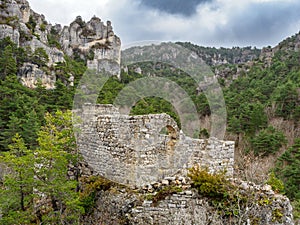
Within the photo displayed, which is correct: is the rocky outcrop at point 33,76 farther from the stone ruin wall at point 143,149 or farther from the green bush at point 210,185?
the green bush at point 210,185

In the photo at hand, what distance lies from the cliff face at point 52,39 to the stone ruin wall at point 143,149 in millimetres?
28476

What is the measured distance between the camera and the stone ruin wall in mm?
7371

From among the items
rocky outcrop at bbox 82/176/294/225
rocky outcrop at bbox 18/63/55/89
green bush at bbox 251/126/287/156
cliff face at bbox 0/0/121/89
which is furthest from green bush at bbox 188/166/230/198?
rocky outcrop at bbox 18/63/55/89

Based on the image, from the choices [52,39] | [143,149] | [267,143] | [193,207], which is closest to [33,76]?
[52,39]

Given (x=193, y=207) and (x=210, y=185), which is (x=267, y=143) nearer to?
(x=210, y=185)

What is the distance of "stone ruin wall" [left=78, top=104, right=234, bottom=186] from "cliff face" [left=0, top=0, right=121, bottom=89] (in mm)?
28476

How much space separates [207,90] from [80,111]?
18.6 m

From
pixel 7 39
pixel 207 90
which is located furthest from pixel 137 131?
pixel 7 39

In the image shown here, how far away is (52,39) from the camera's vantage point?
203 feet

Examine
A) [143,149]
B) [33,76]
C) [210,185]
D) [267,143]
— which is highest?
[33,76]

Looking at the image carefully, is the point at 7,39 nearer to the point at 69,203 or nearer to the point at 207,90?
the point at 207,90

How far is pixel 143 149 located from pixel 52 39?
60298mm

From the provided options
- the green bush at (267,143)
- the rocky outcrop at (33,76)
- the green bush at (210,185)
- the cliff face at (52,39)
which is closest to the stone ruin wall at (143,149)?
the green bush at (210,185)

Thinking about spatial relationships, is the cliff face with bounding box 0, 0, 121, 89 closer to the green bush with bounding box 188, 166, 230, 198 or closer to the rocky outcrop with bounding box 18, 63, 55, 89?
the rocky outcrop with bounding box 18, 63, 55, 89
